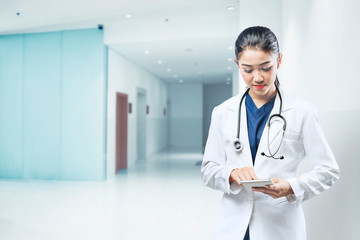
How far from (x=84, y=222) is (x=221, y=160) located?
136 inches

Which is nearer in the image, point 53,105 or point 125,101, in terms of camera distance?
point 53,105

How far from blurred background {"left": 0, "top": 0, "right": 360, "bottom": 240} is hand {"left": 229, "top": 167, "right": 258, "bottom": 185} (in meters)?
0.85

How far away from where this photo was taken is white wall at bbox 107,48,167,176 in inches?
307

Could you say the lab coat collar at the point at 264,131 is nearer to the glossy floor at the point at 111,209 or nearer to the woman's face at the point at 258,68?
the woman's face at the point at 258,68

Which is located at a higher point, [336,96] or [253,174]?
[336,96]

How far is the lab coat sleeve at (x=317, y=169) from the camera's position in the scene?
120 centimetres

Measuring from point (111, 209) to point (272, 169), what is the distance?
4100mm

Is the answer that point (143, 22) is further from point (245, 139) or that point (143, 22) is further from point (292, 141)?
point (292, 141)

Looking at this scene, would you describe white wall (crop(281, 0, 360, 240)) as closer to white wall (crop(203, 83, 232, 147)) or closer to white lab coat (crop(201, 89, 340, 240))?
white lab coat (crop(201, 89, 340, 240))

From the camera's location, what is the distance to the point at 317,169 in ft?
3.98

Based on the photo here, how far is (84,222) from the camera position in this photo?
4270 mm

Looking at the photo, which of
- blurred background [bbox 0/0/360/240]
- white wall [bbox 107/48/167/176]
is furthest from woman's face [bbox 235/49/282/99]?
white wall [bbox 107/48/167/176]

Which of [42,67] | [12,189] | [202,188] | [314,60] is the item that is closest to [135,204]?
[202,188]

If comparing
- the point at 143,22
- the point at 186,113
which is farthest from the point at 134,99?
the point at 186,113
